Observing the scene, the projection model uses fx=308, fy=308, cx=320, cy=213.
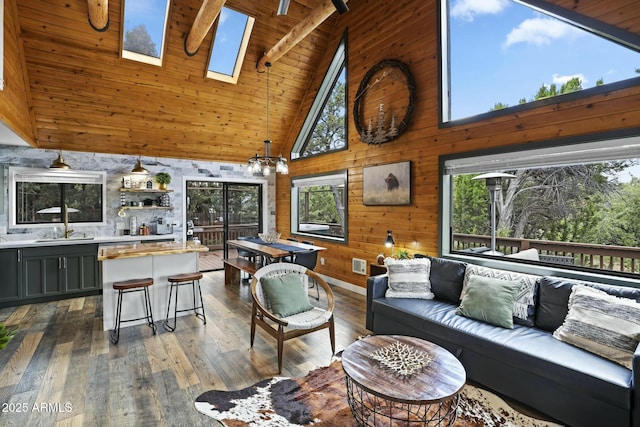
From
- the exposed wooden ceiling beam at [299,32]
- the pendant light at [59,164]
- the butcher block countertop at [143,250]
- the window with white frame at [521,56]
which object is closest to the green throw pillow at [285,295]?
the butcher block countertop at [143,250]

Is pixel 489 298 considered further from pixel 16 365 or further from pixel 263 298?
pixel 16 365

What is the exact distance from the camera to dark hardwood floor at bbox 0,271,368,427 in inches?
88.4

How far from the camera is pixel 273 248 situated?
490 centimetres

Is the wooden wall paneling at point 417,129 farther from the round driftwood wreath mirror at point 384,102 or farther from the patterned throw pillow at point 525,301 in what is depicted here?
the patterned throw pillow at point 525,301

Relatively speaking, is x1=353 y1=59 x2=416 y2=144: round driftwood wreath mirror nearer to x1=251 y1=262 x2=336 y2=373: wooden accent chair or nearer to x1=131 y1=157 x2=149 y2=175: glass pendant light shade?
x1=251 y1=262 x2=336 y2=373: wooden accent chair

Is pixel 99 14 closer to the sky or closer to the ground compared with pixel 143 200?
closer to the sky

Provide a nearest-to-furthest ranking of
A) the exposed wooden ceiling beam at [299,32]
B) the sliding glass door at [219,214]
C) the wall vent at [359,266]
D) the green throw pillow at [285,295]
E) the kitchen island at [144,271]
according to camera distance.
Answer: the green throw pillow at [285,295] → the kitchen island at [144,271] → the exposed wooden ceiling beam at [299,32] → the wall vent at [359,266] → the sliding glass door at [219,214]

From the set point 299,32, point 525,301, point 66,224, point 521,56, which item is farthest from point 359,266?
point 66,224

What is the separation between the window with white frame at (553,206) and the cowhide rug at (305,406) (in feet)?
5.39

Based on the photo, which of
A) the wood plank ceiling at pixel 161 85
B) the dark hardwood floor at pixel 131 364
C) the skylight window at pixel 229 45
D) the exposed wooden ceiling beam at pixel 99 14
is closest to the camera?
the dark hardwood floor at pixel 131 364

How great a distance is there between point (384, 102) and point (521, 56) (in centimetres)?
180

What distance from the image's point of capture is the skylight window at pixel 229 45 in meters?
4.84

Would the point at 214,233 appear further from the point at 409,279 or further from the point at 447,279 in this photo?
the point at 447,279

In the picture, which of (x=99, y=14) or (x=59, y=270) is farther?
(x=59, y=270)
